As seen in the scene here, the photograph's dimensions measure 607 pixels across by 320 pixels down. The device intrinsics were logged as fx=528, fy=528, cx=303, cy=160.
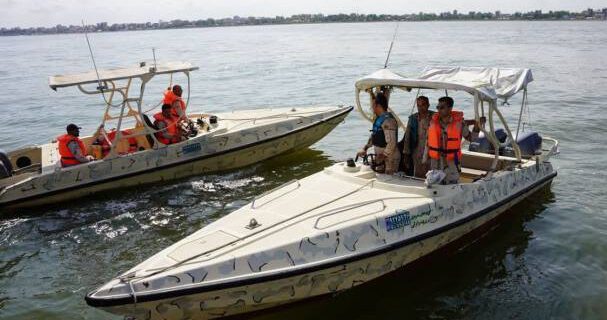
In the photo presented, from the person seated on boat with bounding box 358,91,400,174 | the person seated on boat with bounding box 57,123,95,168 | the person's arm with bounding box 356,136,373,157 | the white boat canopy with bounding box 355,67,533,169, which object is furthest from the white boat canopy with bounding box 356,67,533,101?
the person seated on boat with bounding box 57,123,95,168

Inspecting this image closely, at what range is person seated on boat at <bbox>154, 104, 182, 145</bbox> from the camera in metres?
10.8

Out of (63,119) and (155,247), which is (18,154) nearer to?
(155,247)

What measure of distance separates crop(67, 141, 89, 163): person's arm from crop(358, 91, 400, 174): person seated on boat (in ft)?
18.9

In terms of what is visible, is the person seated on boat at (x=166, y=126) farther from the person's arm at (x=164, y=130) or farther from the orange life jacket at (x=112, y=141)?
the orange life jacket at (x=112, y=141)

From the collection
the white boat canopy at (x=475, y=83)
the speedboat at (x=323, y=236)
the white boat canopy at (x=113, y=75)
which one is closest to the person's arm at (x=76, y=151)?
the white boat canopy at (x=113, y=75)

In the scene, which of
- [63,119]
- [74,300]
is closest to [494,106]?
[74,300]

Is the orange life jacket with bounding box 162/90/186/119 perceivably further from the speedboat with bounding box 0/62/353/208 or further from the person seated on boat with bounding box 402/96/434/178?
the person seated on boat with bounding box 402/96/434/178

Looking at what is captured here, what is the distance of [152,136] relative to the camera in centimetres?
1061

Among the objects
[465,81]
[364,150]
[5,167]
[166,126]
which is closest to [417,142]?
[364,150]

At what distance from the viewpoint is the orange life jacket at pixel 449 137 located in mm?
6984

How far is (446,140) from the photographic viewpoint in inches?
277

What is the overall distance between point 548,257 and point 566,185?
331 cm

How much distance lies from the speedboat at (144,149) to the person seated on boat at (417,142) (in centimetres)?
467

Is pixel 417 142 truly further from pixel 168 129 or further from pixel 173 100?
pixel 173 100
